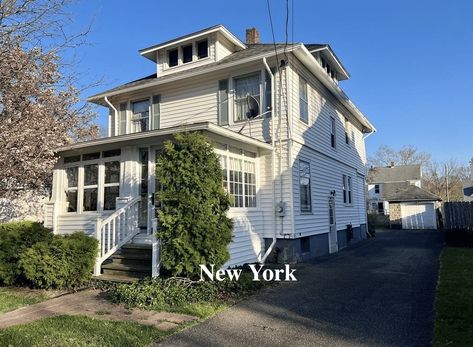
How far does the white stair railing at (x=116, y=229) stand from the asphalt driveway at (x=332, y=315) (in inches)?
160

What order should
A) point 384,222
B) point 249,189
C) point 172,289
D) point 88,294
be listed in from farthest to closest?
point 384,222 → point 249,189 → point 88,294 → point 172,289

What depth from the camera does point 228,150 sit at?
33.6 feet

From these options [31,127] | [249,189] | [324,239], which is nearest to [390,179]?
[324,239]

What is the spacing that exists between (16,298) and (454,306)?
25.5 feet

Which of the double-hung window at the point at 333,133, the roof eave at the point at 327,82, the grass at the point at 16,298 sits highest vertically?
the roof eave at the point at 327,82

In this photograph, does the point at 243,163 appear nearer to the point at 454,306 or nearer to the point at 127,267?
the point at 127,267

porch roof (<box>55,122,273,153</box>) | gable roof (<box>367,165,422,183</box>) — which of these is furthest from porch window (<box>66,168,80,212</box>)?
gable roof (<box>367,165,422,183</box>)

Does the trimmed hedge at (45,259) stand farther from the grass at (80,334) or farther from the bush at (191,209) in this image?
the grass at (80,334)

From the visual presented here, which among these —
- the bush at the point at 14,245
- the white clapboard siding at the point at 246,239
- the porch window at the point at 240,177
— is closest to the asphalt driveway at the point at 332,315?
the white clapboard siding at the point at 246,239

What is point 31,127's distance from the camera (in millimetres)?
9156

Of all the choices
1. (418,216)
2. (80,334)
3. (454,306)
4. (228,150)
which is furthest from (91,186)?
(418,216)

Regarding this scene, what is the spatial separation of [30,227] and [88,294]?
247cm

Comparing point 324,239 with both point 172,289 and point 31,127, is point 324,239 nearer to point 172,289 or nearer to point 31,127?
point 172,289

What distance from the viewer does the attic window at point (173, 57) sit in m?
14.5
